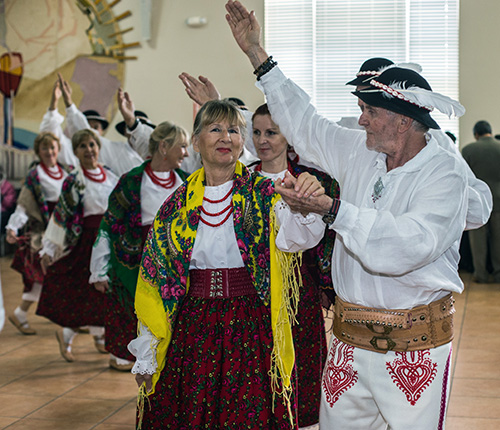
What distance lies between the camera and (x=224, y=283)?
269 cm

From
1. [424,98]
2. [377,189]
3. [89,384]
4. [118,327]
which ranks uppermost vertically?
[424,98]

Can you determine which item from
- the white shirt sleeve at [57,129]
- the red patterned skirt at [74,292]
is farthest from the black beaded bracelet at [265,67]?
the white shirt sleeve at [57,129]

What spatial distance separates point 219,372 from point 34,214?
359 centimetres

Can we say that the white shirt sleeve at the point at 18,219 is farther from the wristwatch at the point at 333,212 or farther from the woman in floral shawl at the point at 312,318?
the wristwatch at the point at 333,212

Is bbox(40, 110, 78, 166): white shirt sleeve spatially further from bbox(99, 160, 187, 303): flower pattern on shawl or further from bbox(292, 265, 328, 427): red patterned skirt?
bbox(292, 265, 328, 427): red patterned skirt

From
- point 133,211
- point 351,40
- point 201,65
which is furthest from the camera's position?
point 201,65

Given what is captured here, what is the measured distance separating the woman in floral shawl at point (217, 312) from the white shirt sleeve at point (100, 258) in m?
1.59

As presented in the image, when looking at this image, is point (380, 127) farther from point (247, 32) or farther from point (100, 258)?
point (100, 258)

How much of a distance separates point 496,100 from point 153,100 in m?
4.17

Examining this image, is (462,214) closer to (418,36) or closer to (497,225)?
(497,225)

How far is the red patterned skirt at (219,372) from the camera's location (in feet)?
8.61

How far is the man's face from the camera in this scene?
2.15 meters

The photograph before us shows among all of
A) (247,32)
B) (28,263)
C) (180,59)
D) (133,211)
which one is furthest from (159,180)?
(180,59)

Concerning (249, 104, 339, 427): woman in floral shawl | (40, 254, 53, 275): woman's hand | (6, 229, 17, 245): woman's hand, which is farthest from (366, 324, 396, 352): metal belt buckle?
(6, 229, 17, 245): woman's hand
